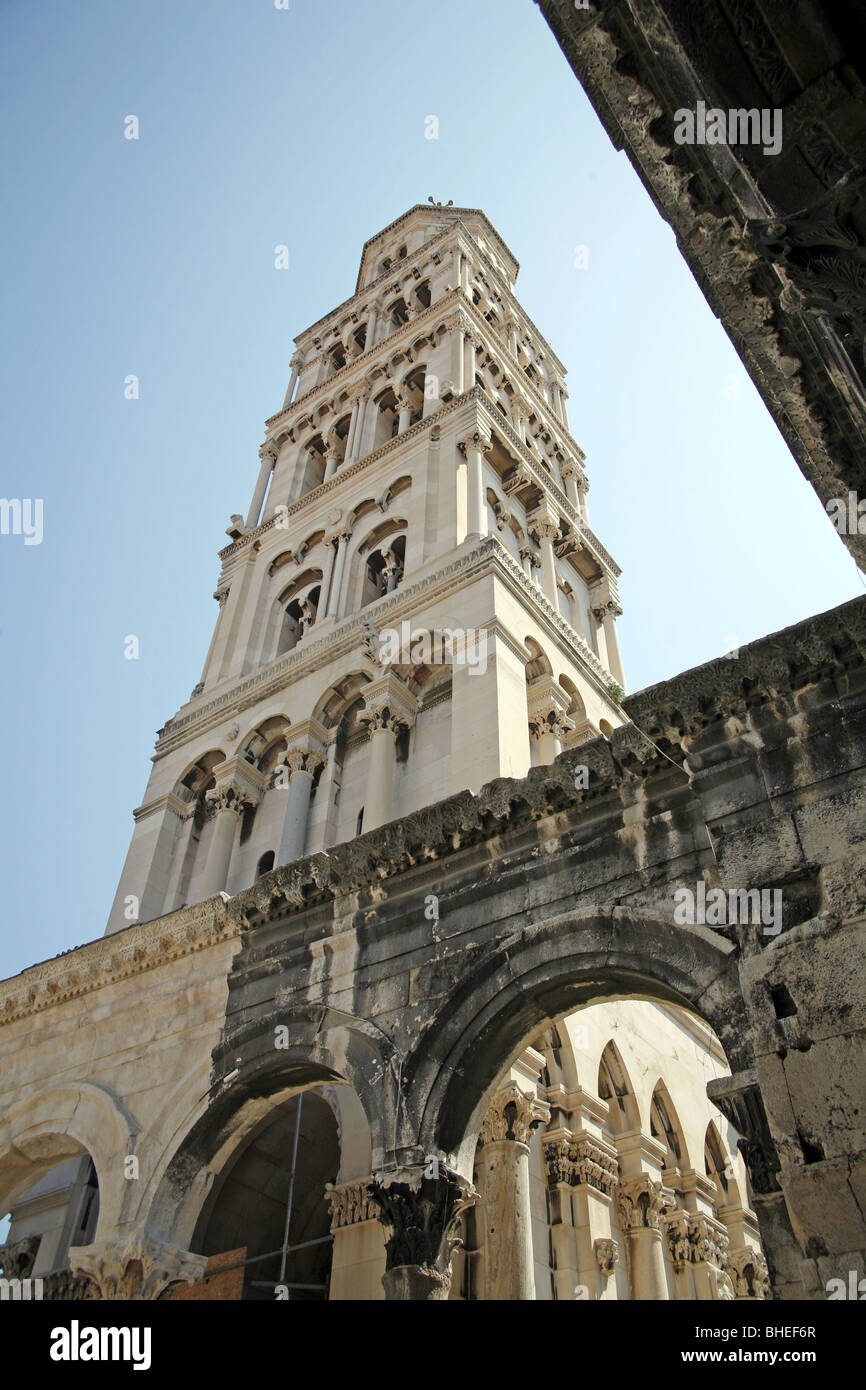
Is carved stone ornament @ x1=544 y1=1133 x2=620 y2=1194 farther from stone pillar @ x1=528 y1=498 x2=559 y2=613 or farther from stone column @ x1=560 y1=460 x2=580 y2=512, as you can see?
stone column @ x1=560 y1=460 x2=580 y2=512

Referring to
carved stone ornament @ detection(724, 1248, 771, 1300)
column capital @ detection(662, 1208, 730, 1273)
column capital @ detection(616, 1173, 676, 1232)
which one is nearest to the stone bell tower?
column capital @ detection(616, 1173, 676, 1232)

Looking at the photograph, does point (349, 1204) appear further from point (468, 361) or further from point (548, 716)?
point (468, 361)

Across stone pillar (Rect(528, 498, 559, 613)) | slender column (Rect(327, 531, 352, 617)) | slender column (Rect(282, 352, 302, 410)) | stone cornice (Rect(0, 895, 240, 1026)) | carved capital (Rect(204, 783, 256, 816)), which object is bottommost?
stone cornice (Rect(0, 895, 240, 1026))

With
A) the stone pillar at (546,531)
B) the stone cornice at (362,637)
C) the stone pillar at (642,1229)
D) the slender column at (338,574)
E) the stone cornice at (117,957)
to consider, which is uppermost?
the stone pillar at (546,531)

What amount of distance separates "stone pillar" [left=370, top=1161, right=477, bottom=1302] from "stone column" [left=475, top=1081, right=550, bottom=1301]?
1.85 metres

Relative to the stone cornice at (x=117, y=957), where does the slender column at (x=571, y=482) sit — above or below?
above

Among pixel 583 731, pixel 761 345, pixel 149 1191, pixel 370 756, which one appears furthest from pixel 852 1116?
pixel 583 731

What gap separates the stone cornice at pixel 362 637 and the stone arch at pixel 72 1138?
1043cm

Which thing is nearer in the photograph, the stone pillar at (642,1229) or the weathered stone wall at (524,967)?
the weathered stone wall at (524,967)

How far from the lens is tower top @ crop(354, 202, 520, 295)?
3862 centimetres

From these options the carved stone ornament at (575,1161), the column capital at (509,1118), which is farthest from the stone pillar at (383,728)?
the column capital at (509,1118)

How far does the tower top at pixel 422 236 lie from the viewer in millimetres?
38625

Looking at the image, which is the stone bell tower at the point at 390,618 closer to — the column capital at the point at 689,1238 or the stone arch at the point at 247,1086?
the stone arch at the point at 247,1086

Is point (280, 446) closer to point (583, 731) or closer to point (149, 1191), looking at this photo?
point (583, 731)
